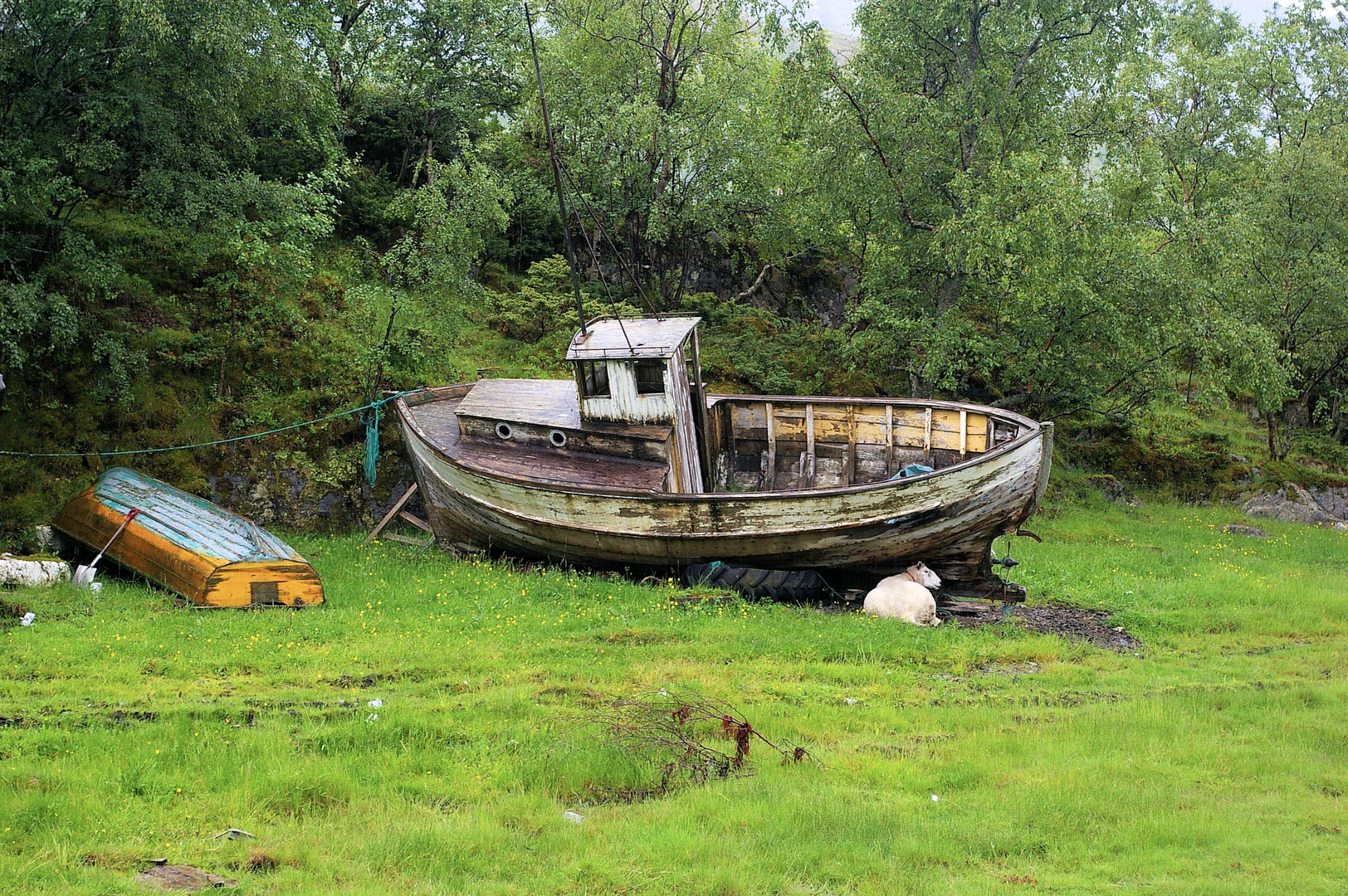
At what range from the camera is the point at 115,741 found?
7.95 meters

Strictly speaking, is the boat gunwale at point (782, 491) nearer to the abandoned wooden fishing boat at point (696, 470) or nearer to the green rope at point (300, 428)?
the abandoned wooden fishing boat at point (696, 470)

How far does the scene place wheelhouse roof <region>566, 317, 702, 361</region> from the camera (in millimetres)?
15289

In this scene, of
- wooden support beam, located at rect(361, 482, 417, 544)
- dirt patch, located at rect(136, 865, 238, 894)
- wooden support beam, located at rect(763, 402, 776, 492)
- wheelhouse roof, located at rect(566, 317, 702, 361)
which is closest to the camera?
dirt patch, located at rect(136, 865, 238, 894)

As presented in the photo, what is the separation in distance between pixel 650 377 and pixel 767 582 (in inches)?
150

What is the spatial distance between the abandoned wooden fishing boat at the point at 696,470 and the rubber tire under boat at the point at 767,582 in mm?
201

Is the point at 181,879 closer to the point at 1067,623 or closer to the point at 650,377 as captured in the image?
the point at 650,377

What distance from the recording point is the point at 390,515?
17531 millimetres

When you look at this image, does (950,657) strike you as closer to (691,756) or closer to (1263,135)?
(691,756)

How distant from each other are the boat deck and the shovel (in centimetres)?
467

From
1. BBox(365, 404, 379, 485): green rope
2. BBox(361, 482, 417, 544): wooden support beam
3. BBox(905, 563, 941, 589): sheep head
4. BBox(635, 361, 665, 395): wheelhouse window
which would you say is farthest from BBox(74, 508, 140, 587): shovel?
BBox(905, 563, 941, 589): sheep head

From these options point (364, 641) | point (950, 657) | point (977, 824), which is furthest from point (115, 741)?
point (950, 657)

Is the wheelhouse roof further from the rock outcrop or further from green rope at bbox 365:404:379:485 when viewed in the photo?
the rock outcrop

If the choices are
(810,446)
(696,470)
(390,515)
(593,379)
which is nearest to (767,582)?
(696,470)

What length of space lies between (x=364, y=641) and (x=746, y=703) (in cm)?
473
